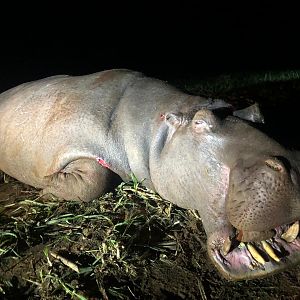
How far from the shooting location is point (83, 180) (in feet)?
13.9

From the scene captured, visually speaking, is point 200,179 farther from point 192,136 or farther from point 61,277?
point 61,277

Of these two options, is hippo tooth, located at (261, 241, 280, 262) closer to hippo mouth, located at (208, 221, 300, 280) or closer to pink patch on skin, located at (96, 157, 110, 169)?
hippo mouth, located at (208, 221, 300, 280)

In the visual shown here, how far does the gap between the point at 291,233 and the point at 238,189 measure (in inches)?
16.9

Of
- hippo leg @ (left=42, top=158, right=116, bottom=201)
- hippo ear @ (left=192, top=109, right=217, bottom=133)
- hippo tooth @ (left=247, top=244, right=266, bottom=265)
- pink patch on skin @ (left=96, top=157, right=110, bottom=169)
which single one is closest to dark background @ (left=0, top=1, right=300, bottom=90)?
hippo leg @ (left=42, top=158, right=116, bottom=201)

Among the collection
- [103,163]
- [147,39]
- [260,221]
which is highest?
[260,221]

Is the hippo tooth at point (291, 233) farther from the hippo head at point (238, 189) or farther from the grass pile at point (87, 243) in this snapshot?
the grass pile at point (87, 243)

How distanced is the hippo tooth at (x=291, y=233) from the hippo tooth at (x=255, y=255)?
0.20 meters

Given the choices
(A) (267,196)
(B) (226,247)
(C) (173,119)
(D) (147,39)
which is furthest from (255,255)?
(D) (147,39)

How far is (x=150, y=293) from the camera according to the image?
11.0 feet

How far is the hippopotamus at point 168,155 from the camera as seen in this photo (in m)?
3.19

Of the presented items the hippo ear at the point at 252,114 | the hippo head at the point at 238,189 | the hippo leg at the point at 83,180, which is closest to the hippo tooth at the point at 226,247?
the hippo head at the point at 238,189

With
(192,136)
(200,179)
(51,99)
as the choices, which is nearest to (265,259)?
(200,179)

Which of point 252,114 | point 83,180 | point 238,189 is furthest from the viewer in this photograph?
point 83,180

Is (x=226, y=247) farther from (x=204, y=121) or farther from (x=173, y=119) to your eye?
(x=173, y=119)
